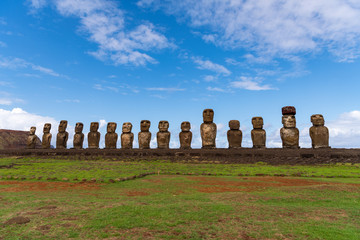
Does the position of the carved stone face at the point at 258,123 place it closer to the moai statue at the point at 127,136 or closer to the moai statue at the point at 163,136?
the moai statue at the point at 163,136

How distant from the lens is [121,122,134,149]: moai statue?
20888 millimetres

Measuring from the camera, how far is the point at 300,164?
1411 cm

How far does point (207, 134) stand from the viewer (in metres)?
18.4

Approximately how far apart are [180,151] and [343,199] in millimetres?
13109

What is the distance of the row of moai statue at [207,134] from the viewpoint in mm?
17078

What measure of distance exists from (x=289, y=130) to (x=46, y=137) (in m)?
22.1

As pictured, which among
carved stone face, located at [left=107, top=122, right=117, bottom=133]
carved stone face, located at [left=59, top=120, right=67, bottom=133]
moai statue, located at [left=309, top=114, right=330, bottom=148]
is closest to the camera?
moai statue, located at [left=309, top=114, right=330, bottom=148]

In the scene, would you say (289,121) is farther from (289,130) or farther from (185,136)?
(185,136)

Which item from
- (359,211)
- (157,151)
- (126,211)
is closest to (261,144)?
(157,151)

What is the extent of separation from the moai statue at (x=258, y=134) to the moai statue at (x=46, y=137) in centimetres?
1943

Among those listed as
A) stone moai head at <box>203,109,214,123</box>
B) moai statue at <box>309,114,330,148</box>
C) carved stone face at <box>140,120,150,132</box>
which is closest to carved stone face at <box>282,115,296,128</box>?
moai statue at <box>309,114,330,148</box>

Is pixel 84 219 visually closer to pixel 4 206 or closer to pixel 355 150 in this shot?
pixel 4 206

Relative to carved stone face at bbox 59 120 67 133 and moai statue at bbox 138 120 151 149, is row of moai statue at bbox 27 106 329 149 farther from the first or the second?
carved stone face at bbox 59 120 67 133

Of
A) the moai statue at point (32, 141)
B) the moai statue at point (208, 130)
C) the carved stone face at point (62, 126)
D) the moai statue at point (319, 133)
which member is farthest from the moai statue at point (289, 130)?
the moai statue at point (32, 141)
